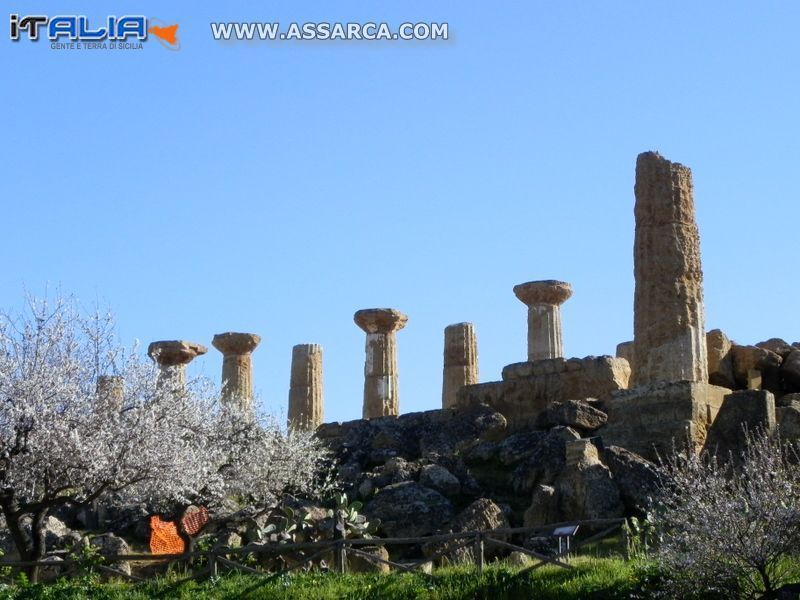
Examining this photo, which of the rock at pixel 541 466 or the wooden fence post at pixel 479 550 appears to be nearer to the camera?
the wooden fence post at pixel 479 550

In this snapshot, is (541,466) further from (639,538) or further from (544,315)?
(544,315)

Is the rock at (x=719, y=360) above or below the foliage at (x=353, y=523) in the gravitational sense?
above

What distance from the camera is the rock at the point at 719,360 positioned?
30.2m

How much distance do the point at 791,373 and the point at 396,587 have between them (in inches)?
553

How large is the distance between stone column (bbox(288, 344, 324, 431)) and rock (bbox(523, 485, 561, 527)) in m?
17.1

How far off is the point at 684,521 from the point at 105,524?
1419cm

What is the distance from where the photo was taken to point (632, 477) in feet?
74.6

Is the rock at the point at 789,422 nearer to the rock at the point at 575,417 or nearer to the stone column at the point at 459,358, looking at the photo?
the rock at the point at 575,417

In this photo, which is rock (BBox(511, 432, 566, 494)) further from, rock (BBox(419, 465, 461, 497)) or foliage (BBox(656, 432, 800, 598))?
foliage (BBox(656, 432, 800, 598))

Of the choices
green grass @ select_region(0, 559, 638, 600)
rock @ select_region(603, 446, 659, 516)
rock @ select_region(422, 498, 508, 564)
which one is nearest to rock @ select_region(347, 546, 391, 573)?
rock @ select_region(422, 498, 508, 564)

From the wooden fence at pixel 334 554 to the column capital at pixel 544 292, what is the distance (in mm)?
15228


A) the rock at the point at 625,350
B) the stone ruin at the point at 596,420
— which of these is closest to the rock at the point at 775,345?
the stone ruin at the point at 596,420

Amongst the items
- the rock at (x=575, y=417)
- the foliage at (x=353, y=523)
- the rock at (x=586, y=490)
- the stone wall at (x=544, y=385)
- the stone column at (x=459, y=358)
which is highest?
the stone column at (x=459, y=358)

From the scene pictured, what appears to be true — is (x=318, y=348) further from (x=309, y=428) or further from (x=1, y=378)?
→ (x=1, y=378)
